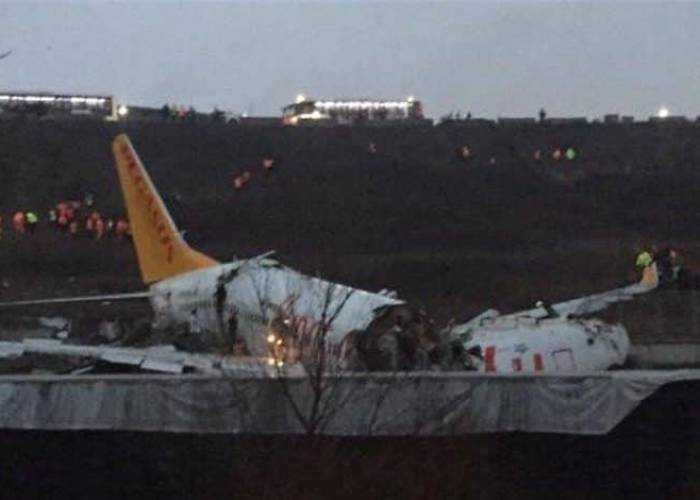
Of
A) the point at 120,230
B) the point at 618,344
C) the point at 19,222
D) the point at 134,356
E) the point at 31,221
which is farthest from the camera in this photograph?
the point at 31,221

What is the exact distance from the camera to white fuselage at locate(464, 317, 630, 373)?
3075cm

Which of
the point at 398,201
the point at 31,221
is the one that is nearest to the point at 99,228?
the point at 31,221

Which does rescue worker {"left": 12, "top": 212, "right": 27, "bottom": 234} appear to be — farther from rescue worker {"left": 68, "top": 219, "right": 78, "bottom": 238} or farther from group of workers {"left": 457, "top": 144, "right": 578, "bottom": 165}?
group of workers {"left": 457, "top": 144, "right": 578, "bottom": 165}

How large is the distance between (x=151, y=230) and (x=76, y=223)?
30.1 m

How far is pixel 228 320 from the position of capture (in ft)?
111

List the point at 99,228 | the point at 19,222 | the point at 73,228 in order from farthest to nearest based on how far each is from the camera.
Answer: the point at 19,222
the point at 73,228
the point at 99,228

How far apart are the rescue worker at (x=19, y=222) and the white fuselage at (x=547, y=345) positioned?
3993 centimetres

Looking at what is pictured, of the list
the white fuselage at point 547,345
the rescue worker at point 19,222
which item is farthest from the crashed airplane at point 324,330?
the rescue worker at point 19,222

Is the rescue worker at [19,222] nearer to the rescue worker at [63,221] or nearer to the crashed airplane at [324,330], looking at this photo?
the rescue worker at [63,221]

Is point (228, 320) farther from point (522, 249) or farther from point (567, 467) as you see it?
point (522, 249)

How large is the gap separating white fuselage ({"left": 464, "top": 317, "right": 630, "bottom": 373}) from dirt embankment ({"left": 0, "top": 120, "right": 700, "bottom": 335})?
10577 mm

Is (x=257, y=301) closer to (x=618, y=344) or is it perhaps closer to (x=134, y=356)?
(x=134, y=356)

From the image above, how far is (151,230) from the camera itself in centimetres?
4122

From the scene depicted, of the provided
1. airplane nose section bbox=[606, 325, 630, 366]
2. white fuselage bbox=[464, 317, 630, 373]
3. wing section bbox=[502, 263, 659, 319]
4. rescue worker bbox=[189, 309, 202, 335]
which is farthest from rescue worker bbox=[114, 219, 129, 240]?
airplane nose section bbox=[606, 325, 630, 366]
